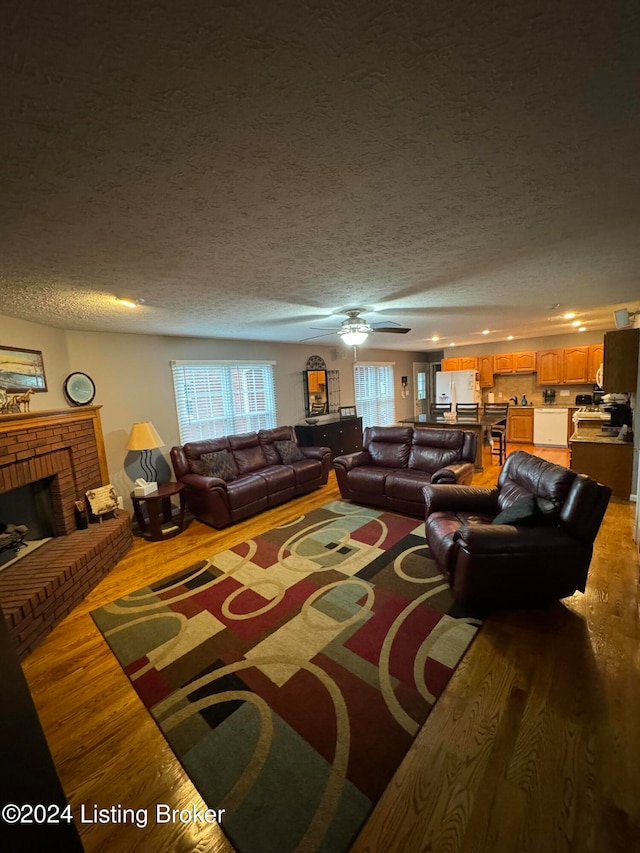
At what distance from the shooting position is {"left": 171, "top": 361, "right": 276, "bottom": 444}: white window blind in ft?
15.5

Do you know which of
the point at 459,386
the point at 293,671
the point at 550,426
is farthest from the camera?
the point at 459,386

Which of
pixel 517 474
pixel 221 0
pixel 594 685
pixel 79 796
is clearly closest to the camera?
pixel 221 0

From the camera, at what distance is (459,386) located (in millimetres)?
7707

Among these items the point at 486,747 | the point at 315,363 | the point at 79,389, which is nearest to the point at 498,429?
the point at 315,363

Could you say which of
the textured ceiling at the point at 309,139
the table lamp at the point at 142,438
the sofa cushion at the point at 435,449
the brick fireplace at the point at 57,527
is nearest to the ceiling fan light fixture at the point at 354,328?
the textured ceiling at the point at 309,139

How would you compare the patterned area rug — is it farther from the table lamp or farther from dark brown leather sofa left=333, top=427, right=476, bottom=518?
the table lamp

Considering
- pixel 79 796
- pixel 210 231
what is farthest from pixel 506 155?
pixel 79 796

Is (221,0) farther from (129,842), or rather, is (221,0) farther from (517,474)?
(517,474)

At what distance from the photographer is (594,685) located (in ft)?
5.78

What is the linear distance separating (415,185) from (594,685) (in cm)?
259

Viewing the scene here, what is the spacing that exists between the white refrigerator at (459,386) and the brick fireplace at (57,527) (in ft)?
Result: 22.7

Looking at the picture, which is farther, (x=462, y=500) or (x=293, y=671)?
(x=462, y=500)

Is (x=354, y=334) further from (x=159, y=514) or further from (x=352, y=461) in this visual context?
(x=159, y=514)

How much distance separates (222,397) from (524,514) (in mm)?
4212
